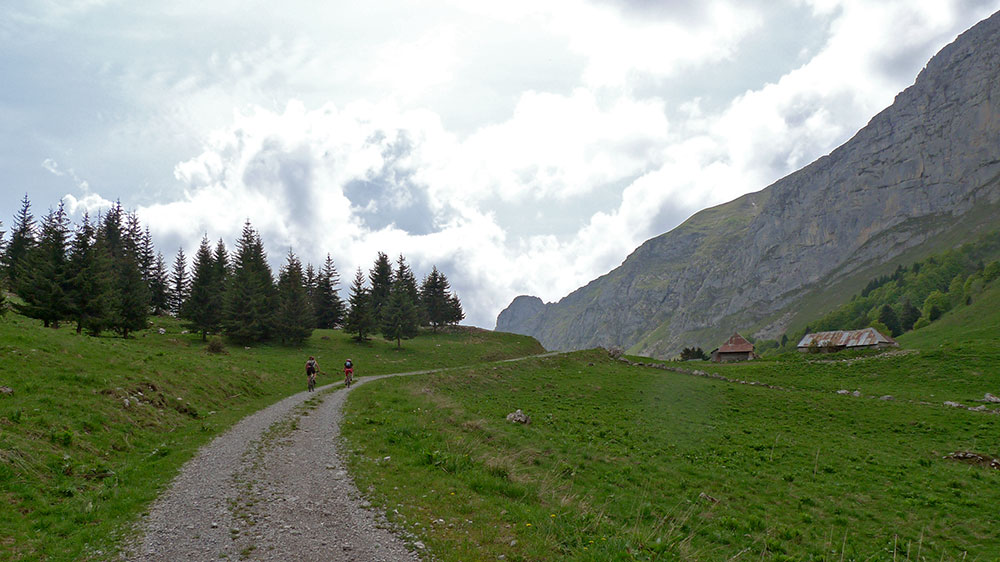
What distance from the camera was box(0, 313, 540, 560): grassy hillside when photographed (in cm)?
923

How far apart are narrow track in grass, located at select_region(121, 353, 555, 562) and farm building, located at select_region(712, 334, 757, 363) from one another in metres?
103

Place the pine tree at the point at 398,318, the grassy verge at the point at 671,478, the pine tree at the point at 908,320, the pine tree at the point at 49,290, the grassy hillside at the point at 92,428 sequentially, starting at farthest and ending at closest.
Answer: the pine tree at the point at 908,320
the pine tree at the point at 398,318
the pine tree at the point at 49,290
the grassy verge at the point at 671,478
the grassy hillside at the point at 92,428

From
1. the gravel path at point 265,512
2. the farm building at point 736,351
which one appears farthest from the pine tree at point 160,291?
the farm building at point 736,351

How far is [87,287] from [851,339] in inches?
4868

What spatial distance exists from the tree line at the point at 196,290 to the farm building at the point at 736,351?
2554 inches

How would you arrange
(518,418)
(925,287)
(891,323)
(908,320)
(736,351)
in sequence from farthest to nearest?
(925,287)
(908,320)
(891,323)
(736,351)
(518,418)

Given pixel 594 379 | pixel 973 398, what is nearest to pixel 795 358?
pixel 973 398

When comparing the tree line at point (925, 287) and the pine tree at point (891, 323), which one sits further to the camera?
the tree line at point (925, 287)

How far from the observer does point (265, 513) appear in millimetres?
10156

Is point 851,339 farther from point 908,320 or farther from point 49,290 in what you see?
point 49,290

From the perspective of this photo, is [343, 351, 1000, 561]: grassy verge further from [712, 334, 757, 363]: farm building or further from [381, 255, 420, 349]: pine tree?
[712, 334, 757, 363]: farm building

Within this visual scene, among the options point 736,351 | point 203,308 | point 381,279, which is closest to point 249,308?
point 203,308

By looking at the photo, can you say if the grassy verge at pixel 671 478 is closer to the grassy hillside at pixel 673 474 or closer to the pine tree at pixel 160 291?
the grassy hillside at pixel 673 474

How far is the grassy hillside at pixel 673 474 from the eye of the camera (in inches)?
418
